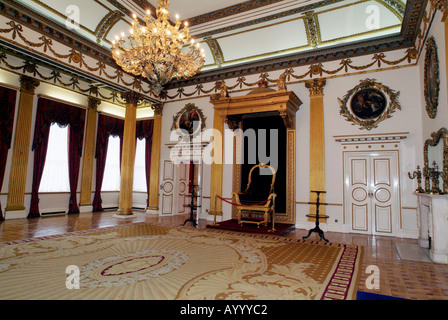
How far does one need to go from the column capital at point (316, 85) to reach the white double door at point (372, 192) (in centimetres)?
191

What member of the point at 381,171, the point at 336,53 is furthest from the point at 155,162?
the point at 381,171

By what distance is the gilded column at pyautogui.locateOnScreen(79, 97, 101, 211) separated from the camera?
961 centimetres

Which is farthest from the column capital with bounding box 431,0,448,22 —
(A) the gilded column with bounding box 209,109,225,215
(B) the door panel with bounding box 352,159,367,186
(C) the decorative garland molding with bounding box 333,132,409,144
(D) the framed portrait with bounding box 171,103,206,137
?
(D) the framed portrait with bounding box 171,103,206,137

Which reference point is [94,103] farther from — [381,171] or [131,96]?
[381,171]

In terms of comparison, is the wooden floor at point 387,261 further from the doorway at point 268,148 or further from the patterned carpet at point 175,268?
the doorway at point 268,148

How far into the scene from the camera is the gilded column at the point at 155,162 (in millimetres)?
9750

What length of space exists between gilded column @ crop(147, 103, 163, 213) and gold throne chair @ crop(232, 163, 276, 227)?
352 cm

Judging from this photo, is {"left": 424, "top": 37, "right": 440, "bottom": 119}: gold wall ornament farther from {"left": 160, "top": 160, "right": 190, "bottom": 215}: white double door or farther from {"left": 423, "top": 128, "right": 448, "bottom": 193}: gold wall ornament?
{"left": 160, "top": 160, "right": 190, "bottom": 215}: white double door

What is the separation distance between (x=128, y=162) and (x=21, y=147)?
3015 millimetres

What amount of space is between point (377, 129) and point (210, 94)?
5.15m

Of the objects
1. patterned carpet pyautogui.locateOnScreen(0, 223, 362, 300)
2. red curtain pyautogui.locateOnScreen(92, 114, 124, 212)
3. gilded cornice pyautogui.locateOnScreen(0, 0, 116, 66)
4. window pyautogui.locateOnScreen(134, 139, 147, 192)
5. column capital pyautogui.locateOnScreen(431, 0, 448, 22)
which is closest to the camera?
patterned carpet pyautogui.locateOnScreen(0, 223, 362, 300)

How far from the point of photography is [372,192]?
665cm

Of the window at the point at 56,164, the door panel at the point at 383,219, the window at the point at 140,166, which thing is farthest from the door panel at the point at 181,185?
the door panel at the point at 383,219

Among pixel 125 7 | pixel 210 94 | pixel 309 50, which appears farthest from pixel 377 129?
pixel 125 7
